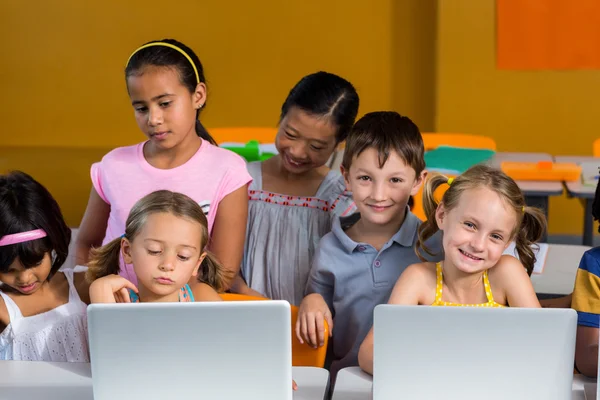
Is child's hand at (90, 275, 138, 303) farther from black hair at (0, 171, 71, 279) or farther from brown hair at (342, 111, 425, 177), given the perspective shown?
brown hair at (342, 111, 425, 177)

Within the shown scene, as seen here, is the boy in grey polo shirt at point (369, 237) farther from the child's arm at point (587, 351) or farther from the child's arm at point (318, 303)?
the child's arm at point (587, 351)

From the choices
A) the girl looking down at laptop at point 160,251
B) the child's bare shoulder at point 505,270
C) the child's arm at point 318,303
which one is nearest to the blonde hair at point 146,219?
the girl looking down at laptop at point 160,251

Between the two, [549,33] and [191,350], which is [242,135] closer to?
[549,33]

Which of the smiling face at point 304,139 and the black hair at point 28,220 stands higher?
the smiling face at point 304,139

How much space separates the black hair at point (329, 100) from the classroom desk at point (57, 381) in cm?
91

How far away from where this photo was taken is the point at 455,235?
1.65 metres

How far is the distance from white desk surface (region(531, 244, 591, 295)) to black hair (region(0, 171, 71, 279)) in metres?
1.22

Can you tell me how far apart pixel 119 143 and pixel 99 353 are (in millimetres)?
4893

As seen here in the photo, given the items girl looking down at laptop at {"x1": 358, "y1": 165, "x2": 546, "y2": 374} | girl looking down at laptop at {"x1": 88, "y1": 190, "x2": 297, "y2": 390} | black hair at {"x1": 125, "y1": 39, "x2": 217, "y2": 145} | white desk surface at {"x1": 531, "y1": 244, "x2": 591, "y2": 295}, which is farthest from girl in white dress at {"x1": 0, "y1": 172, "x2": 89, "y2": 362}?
white desk surface at {"x1": 531, "y1": 244, "x2": 591, "y2": 295}

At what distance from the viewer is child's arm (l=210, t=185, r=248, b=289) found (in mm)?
2109

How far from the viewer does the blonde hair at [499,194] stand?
1690 mm

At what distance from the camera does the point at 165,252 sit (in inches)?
66.6

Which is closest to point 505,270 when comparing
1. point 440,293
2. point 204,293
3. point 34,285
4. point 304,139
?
point 440,293

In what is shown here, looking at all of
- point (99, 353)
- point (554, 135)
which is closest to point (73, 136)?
point (554, 135)
